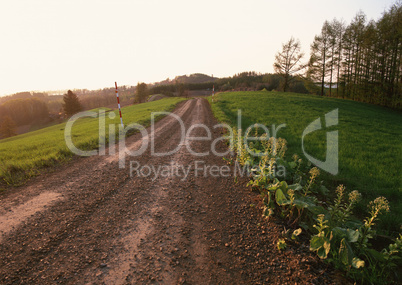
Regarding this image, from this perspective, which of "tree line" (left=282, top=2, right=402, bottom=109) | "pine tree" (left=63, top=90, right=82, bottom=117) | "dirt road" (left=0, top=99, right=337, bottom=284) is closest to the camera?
"dirt road" (left=0, top=99, right=337, bottom=284)

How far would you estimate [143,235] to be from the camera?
3.40m

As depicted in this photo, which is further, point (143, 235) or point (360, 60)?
point (360, 60)

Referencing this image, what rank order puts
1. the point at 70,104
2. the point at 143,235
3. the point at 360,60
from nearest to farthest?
the point at 143,235 → the point at 360,60 → the point at 70,104

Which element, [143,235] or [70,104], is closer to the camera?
[143,235]

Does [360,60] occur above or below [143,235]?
above

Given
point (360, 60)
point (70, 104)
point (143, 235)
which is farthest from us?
point (70, 104)

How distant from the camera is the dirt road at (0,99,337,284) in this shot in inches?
106

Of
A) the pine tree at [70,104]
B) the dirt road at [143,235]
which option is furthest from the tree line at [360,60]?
the pine tree at [70,104]

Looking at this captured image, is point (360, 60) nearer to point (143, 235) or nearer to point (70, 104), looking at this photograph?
point (143, 235)

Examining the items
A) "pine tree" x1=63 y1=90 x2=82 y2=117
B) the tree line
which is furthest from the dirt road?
"pine tree" x1=63 y1=90 x2=82 y2=117

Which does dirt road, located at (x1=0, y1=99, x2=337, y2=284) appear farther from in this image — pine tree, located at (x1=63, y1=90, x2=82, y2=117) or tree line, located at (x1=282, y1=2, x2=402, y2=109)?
pine tree, located at (x1=63, y1=90, x2=82, y2=117)

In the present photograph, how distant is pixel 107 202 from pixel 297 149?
7816 millimetres

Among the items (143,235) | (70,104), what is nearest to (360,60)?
(143,235)

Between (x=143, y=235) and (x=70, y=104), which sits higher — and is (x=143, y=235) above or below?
below
